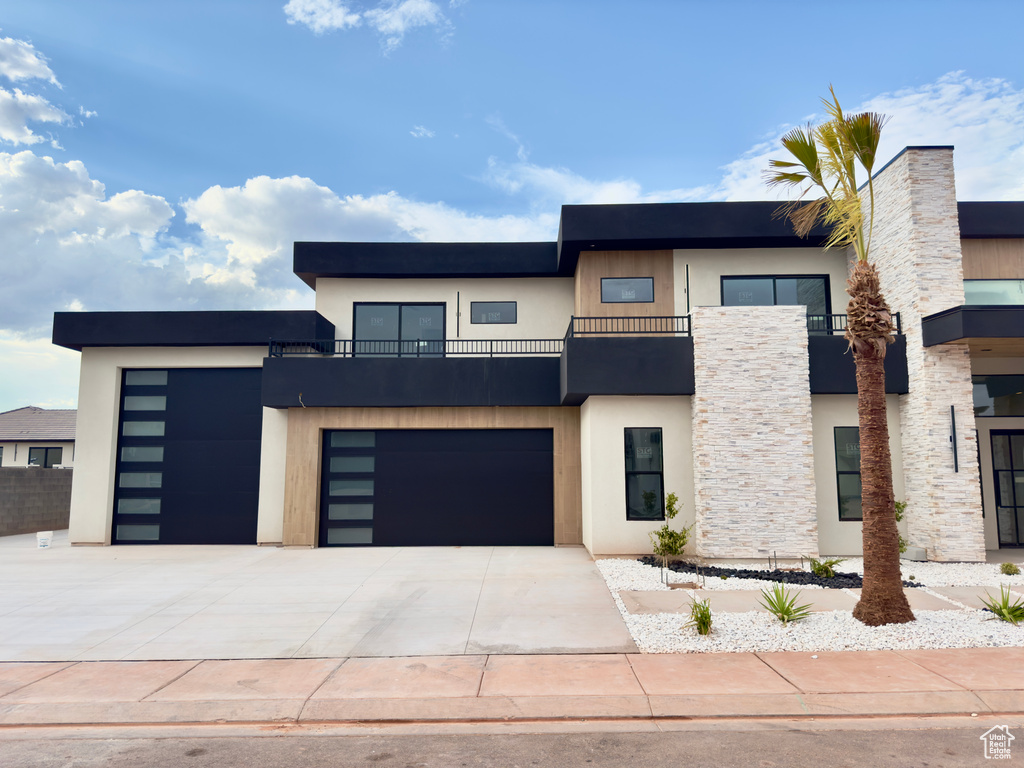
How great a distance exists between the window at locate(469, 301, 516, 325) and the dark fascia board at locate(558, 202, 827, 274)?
11.3 ft

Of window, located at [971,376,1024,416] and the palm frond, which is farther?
window, located at [971,376,1024,416]

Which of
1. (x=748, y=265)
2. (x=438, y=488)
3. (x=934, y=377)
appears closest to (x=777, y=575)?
(x=934, y=377)

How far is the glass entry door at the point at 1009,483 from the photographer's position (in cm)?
1617

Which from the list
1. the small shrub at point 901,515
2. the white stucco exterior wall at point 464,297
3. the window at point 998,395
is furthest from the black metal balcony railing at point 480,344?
the small shrub at point 901,515

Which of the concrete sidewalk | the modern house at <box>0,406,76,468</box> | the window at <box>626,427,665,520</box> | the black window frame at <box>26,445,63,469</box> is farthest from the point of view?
the black window frame at <box>26,445,63,469</box>

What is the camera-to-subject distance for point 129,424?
59.5 feet

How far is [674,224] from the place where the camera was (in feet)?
52.4

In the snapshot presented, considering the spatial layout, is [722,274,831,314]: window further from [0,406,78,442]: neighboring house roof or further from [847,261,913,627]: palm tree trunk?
[0,406,78,442]: neighboring house roof

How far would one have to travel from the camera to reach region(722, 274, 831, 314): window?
16.7 meters

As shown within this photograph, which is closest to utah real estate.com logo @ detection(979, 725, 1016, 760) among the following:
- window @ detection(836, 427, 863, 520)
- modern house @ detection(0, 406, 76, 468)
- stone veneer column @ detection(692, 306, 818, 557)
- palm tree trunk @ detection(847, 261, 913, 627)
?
palm tree trunk @ detection(847, 261, 913, 627)

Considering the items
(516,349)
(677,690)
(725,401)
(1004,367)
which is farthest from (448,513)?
(1004,367)

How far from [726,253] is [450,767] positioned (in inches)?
584

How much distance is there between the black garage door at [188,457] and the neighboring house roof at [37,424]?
1224 centimetres

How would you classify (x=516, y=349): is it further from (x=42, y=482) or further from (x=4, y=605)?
(x=42, y=482)
